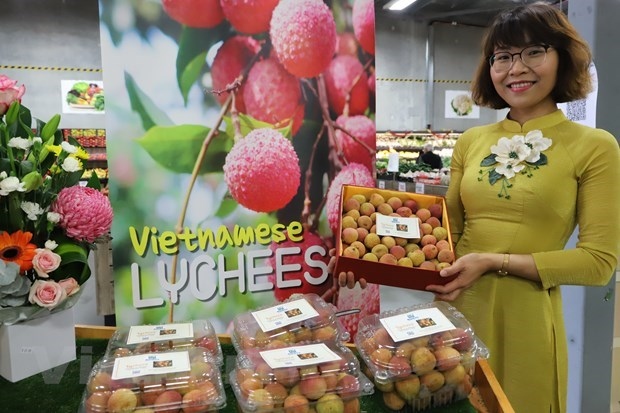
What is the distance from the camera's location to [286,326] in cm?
125

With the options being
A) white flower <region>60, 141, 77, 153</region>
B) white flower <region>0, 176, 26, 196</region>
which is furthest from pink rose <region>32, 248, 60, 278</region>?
white flower <region>60, 141, 77, 153</region>

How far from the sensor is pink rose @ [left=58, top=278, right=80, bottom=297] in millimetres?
1301

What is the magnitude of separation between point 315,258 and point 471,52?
37.3ft

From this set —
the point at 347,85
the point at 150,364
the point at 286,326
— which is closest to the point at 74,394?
the point at 150,364

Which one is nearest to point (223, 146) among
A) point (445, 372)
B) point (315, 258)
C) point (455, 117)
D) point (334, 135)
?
point (334, 135)

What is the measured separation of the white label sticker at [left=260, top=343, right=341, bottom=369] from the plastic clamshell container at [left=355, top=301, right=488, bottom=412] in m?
0.11

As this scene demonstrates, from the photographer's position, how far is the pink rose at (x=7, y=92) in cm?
122

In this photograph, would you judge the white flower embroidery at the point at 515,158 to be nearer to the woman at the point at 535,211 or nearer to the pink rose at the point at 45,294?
the woman at the point at 535,211

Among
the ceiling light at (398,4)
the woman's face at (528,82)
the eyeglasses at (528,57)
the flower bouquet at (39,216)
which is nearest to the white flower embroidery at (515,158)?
the woman's face at (528,82)

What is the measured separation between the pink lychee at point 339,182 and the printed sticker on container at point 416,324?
85 cm

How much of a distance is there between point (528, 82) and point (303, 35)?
86cm

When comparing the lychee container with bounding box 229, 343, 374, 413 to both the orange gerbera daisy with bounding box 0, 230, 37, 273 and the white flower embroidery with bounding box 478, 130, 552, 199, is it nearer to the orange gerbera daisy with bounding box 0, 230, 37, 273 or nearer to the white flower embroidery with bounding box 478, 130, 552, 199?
the orange gerbera daisy with bounding box 0, 230, 37, 273

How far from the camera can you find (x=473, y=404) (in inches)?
47.4

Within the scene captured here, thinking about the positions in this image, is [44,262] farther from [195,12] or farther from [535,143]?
[535,143]
